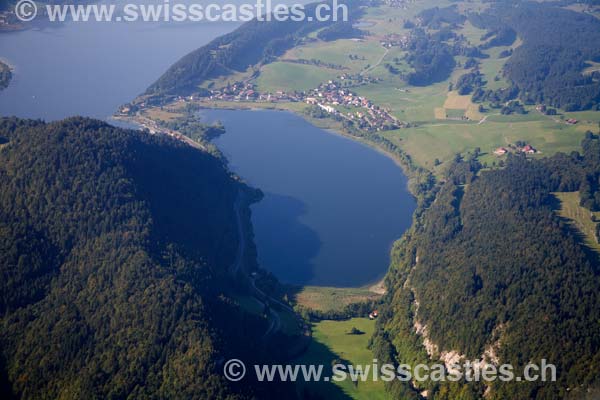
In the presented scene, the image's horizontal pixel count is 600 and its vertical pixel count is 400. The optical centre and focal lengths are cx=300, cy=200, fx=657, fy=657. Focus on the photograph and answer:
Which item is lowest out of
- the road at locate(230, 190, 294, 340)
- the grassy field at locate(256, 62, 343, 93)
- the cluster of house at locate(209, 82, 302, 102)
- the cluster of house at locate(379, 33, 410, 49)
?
the road at locate(230, 190, 294, 340)

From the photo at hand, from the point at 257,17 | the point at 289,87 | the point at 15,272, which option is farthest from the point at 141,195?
the point at 257,17

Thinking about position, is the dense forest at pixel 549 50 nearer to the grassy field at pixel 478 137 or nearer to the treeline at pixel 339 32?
the grassy field at pixel 478 137

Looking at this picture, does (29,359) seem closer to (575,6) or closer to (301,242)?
(301,242)

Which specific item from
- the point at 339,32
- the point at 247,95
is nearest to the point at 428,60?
the point at 339,32

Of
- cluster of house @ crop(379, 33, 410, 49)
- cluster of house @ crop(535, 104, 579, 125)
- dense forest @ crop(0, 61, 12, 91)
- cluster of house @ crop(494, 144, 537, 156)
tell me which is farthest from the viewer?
cluster of house @ crop(379, 33, 410, 49)

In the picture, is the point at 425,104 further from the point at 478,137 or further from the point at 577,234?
the point at 577,234

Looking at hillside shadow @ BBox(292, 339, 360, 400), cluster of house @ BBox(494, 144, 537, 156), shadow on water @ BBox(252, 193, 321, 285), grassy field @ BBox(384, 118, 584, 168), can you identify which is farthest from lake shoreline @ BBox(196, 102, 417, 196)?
hillside shadow @ BBox(292, 339, 360, 400)

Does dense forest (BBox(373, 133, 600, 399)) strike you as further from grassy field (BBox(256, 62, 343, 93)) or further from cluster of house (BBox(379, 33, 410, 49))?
cluster of house (BBox(379, 33, 410, 49))

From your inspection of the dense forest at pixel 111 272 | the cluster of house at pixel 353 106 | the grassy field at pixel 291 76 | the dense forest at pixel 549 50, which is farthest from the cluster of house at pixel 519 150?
the grassy field at pixel 291 76
